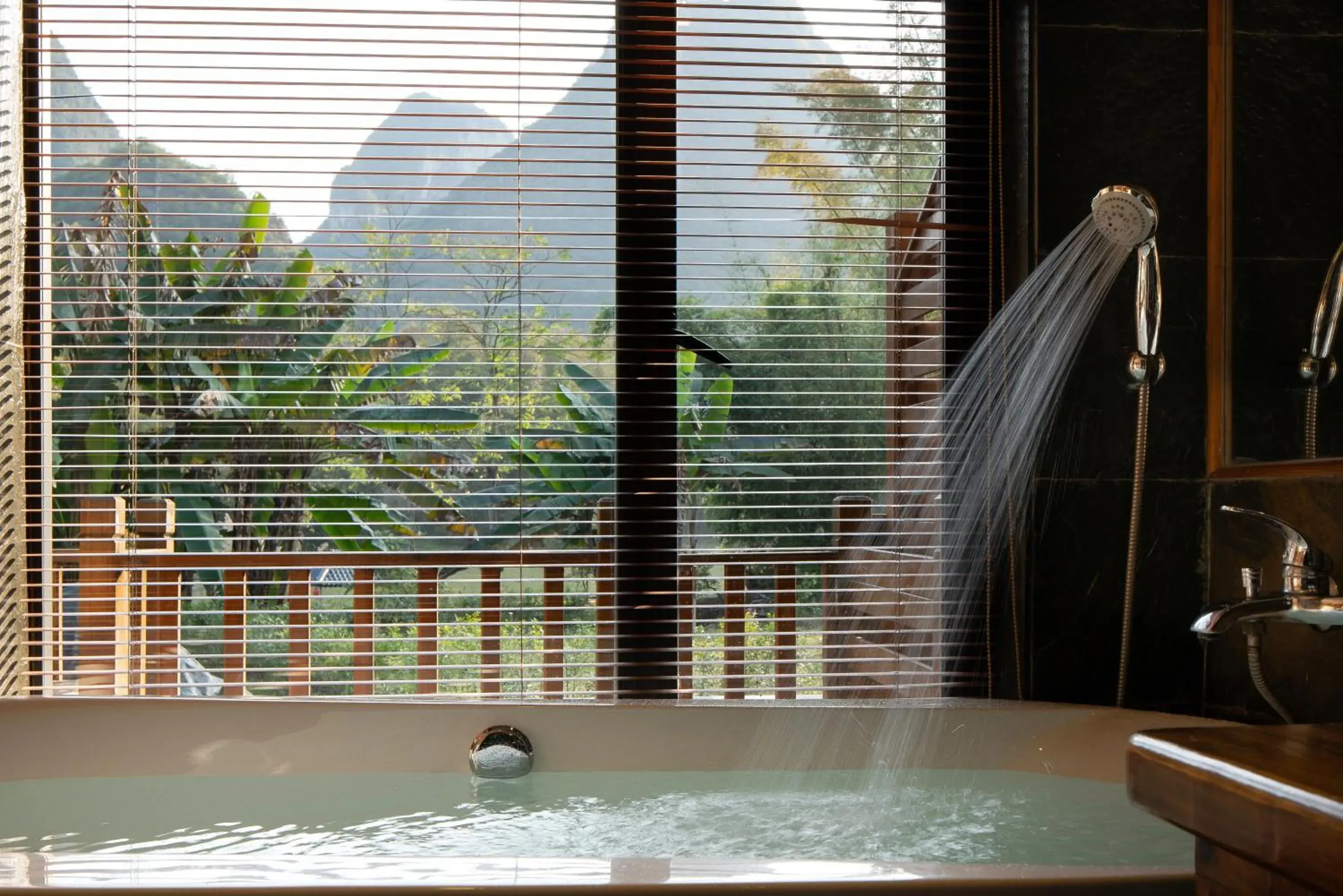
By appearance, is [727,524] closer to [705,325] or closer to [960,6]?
[705,325]

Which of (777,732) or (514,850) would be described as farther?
(777,732)

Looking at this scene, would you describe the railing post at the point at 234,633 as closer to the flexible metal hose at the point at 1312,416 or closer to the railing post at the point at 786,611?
the railing post at the point at 786,611

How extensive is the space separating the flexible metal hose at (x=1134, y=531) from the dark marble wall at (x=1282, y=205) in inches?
8.3

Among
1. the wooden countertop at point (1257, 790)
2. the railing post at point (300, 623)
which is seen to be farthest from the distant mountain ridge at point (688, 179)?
the wooden countertop at point (1257, 790)

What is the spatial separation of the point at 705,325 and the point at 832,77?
647 millimetres

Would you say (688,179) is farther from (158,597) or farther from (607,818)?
(158,597)

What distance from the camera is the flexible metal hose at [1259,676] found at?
2.03 meters

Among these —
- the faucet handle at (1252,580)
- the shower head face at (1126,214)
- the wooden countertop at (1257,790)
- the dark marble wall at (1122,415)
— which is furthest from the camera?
the dark marble wall at (1122,415)

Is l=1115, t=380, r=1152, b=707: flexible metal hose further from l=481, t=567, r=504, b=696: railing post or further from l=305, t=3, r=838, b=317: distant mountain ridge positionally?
l=481, t=567, r=504, b=696: railing post

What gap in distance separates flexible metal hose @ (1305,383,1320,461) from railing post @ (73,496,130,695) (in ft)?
7.69

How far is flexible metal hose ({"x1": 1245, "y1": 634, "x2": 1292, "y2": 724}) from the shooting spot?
6.66ft

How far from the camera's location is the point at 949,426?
8.70ft

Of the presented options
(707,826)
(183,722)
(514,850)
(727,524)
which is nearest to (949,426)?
(727,524)

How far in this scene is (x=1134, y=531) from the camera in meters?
2.24
